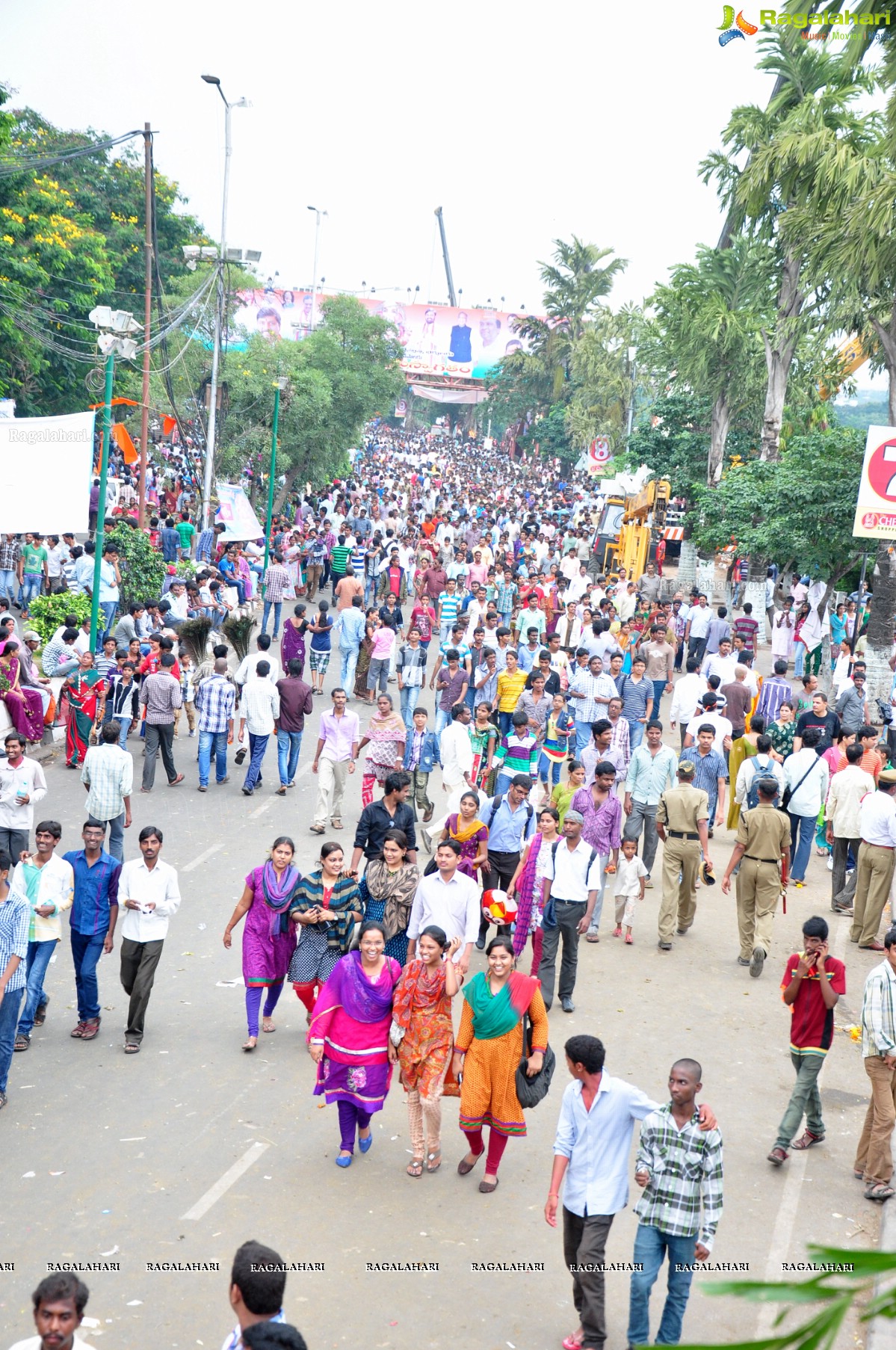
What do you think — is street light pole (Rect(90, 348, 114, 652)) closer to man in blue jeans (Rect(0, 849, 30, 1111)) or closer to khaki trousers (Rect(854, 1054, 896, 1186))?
man in blue jeans (Rect(0, 849, 30, 1111))

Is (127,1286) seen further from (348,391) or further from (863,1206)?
(348,391)

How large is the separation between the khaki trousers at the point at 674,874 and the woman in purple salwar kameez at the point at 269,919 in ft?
12.4

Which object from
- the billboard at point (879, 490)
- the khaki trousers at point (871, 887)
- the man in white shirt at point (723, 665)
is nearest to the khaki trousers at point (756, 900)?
the khaki trousers at point (871, 887)

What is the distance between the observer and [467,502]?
48.5 meters

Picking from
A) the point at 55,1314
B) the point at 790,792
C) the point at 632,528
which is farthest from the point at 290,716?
the point at 632,528

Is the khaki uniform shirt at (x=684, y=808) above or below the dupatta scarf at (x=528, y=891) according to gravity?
above

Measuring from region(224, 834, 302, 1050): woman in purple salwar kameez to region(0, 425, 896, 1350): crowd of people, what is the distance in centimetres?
2

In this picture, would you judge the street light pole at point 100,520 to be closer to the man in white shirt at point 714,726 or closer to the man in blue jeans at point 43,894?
the man in white shirt at point 714,726

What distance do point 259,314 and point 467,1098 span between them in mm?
83955

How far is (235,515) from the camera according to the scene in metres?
23.7

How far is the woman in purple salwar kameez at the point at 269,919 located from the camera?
8188 millimetres

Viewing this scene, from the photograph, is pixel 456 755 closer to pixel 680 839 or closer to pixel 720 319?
pixel 680 839

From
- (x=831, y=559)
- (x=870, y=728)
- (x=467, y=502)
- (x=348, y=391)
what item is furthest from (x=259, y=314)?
(x=870, y=728)

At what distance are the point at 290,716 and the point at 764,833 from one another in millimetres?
5832
